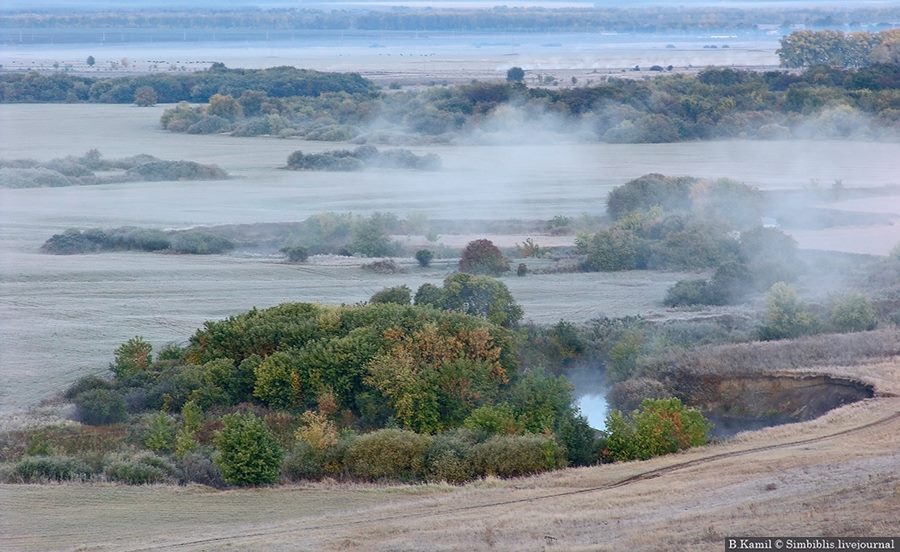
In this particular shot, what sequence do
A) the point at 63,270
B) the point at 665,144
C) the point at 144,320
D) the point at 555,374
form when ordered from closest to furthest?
the point at 555,374 → the point at 144,320 → the point at 63,270 → the point at 665,144

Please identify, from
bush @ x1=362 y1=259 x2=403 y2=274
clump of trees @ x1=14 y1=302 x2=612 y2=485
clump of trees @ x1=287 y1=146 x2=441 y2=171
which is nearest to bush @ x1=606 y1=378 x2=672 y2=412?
clump of trees @ x1=14 y1=302 x2=612 y2=485

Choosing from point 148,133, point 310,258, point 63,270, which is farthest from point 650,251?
point 148,133

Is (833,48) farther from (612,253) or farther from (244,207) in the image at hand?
(612,253)

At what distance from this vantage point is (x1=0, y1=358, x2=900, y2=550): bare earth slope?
14.7 metres

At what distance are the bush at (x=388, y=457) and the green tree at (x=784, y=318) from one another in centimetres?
910

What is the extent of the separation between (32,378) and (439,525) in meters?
11.6

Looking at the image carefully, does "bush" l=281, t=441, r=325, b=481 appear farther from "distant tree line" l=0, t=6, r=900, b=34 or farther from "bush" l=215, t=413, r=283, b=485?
"distant tree line" l=0, t=6, r=900, b=34

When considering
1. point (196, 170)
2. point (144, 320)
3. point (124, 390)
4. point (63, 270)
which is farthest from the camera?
point (196, 170)

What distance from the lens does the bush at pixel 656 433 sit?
1923 centimetres

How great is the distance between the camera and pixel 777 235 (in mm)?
36219

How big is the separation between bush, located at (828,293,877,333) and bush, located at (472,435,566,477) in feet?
30.4

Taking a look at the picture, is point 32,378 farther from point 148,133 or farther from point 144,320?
point 148,133

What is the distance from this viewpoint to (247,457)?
1839cm

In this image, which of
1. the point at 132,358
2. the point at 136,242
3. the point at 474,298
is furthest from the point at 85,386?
the point at 136,242
